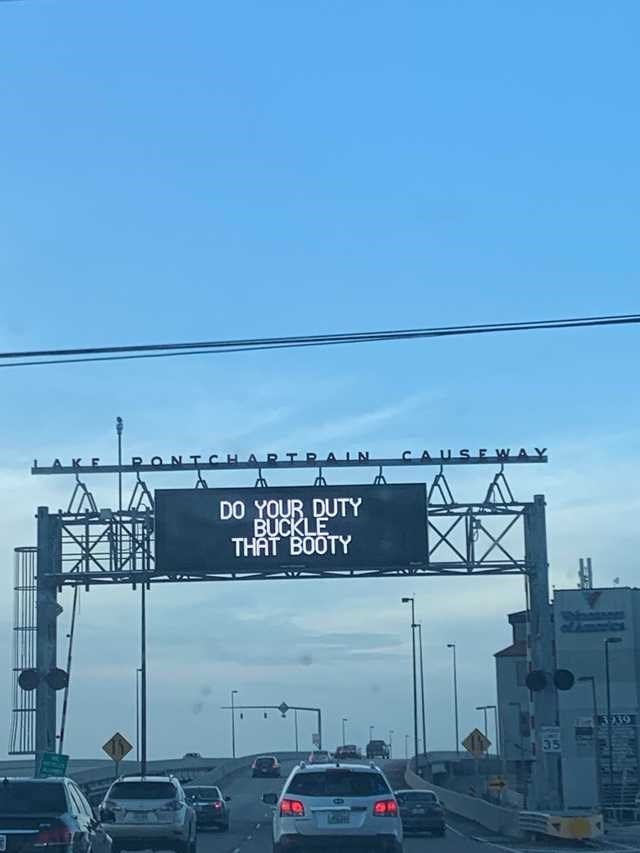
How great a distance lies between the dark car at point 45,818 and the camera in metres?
16.4

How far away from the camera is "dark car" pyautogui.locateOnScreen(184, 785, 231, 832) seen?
4434 cm

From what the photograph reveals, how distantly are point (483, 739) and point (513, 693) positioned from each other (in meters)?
46.4

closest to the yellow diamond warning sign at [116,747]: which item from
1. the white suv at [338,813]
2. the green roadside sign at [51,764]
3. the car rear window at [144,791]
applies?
the green roadside sign at [51,764]

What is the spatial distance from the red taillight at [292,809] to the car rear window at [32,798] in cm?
416

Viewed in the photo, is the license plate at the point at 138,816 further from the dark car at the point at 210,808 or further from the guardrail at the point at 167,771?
the guardrail at the point at 167,771

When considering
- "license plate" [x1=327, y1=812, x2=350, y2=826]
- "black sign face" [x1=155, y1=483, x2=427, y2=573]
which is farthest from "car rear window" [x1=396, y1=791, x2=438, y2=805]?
"license plate" [x1=327, y1=812, x2=350, y2=826]

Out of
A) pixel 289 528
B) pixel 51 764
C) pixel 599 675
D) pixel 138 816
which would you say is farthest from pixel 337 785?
pixel 599 675

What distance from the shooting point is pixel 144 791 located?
28.9m

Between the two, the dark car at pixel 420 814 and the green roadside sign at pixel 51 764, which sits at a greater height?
the green roadside sign at pixel 51 764

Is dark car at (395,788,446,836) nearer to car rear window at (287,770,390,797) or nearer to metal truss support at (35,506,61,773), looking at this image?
metal truss support at (35,506,61,773)

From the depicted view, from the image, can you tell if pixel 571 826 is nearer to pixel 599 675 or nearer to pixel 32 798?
pixel 32 798

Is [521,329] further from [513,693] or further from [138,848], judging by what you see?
[513,693]

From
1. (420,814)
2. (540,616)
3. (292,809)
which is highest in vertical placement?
(540,616)

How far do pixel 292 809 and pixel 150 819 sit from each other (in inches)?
317
